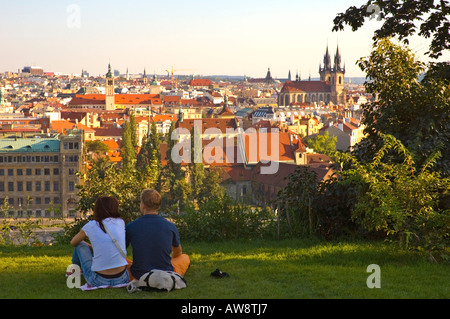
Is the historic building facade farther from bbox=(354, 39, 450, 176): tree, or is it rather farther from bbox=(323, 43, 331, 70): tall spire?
bbox=(323, 43, 331, 70): tall spire

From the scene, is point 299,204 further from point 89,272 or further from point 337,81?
point 337,81

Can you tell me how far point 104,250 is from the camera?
680 cm

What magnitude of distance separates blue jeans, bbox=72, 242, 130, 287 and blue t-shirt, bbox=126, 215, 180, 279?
171 millimetres

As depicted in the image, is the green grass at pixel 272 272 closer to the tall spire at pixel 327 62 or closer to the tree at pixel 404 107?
the tree at pixel 404 107

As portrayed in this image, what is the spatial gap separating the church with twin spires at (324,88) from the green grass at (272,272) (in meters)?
181

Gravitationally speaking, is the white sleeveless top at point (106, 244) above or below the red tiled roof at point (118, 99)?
above

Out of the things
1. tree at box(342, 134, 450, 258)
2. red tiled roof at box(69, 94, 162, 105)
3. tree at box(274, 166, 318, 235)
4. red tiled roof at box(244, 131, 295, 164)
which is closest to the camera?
tree at box(342, 134, 450, 258)

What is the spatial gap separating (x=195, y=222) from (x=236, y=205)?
0.68 metres

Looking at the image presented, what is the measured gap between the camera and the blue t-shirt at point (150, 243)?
22.6ft

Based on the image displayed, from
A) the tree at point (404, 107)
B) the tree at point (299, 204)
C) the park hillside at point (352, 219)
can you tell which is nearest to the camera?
the park hillside at point (352, 219)

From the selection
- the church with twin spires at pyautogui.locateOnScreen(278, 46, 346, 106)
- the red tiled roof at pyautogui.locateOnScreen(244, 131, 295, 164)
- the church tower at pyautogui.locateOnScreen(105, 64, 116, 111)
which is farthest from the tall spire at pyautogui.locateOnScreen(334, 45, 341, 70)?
the red tiled roof at pyautogui.locateOnScreen(244, 131, 295, 164)

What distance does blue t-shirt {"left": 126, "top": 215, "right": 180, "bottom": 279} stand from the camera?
688 centimetres

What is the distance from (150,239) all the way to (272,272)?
1.48 meters

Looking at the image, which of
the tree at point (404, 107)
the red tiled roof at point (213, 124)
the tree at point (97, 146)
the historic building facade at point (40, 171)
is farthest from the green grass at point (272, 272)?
the red tiled roof at point (213, 124)
